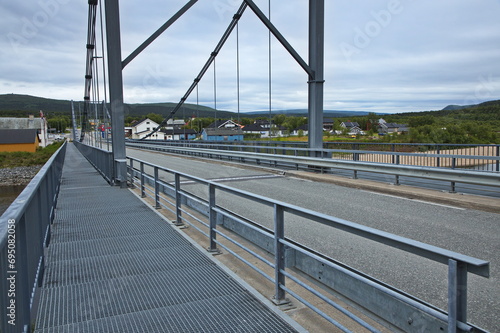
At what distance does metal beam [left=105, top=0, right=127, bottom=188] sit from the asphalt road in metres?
2.70

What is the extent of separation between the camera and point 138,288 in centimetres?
415

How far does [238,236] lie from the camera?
600cm

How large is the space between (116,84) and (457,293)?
11.1 metres

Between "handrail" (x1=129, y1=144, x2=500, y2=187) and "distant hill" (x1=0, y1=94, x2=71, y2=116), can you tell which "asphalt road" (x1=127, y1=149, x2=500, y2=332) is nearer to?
"handrail" (x1=129, y1=144, x2=500, y2=187)

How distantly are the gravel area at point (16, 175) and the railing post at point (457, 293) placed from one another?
6499cm

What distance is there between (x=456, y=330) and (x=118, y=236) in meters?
Answer: 5.15

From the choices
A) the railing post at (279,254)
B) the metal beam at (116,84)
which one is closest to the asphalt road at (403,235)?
the railing post at (279,254)

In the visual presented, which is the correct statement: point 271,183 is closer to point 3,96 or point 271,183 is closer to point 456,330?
point 456,330

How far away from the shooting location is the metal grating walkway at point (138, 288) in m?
3.38

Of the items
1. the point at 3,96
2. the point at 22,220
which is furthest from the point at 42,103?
the point at 22,220

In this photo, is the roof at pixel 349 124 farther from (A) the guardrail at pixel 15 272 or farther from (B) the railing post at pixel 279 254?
(A) the guardrail at pixel 15 272

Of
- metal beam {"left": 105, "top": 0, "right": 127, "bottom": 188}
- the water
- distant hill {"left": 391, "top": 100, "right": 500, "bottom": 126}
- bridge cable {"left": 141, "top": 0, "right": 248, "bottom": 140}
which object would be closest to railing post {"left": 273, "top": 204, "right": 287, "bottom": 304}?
metal beam {"left": 105, "top": 0, "right": 127, "bottom": 188}

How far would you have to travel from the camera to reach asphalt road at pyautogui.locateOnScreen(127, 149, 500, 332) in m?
4.05

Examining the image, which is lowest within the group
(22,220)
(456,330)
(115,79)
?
(456,330)
